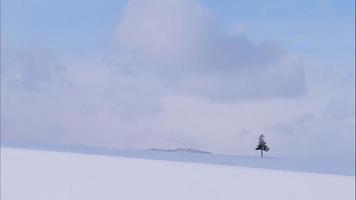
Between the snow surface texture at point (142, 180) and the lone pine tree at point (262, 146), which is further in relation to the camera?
the lone pine tree at point (262, 146)

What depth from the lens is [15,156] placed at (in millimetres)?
2080

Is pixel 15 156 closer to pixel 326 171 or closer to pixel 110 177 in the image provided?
pixel 110 177

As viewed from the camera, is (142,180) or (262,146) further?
(262,146)

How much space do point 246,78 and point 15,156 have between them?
2397mm

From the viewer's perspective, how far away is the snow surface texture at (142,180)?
119 centimetres

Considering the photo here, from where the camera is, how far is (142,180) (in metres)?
1.59

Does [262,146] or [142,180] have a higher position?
[262,146]

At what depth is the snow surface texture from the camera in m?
1.19

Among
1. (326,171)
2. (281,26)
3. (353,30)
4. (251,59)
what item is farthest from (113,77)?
(326,171)

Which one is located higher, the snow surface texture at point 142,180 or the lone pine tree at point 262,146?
the lone pine tree at point 262,146

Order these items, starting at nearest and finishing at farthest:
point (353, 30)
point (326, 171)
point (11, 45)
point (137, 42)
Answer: point (326, 171) < point (353, 30) < point (11, 45) < point (137, 42)

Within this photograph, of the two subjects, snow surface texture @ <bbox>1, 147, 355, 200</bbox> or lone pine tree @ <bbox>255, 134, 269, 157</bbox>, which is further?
lone pine tree @ <bbox>255, 134, 269, 157</bbox>

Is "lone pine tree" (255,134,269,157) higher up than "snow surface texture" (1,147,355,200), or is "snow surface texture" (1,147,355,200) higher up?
"lone pine tree" (255,134,269,157)

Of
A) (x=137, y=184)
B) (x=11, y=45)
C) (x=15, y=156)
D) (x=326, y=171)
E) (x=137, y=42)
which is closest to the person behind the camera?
(x=326, y=171)
